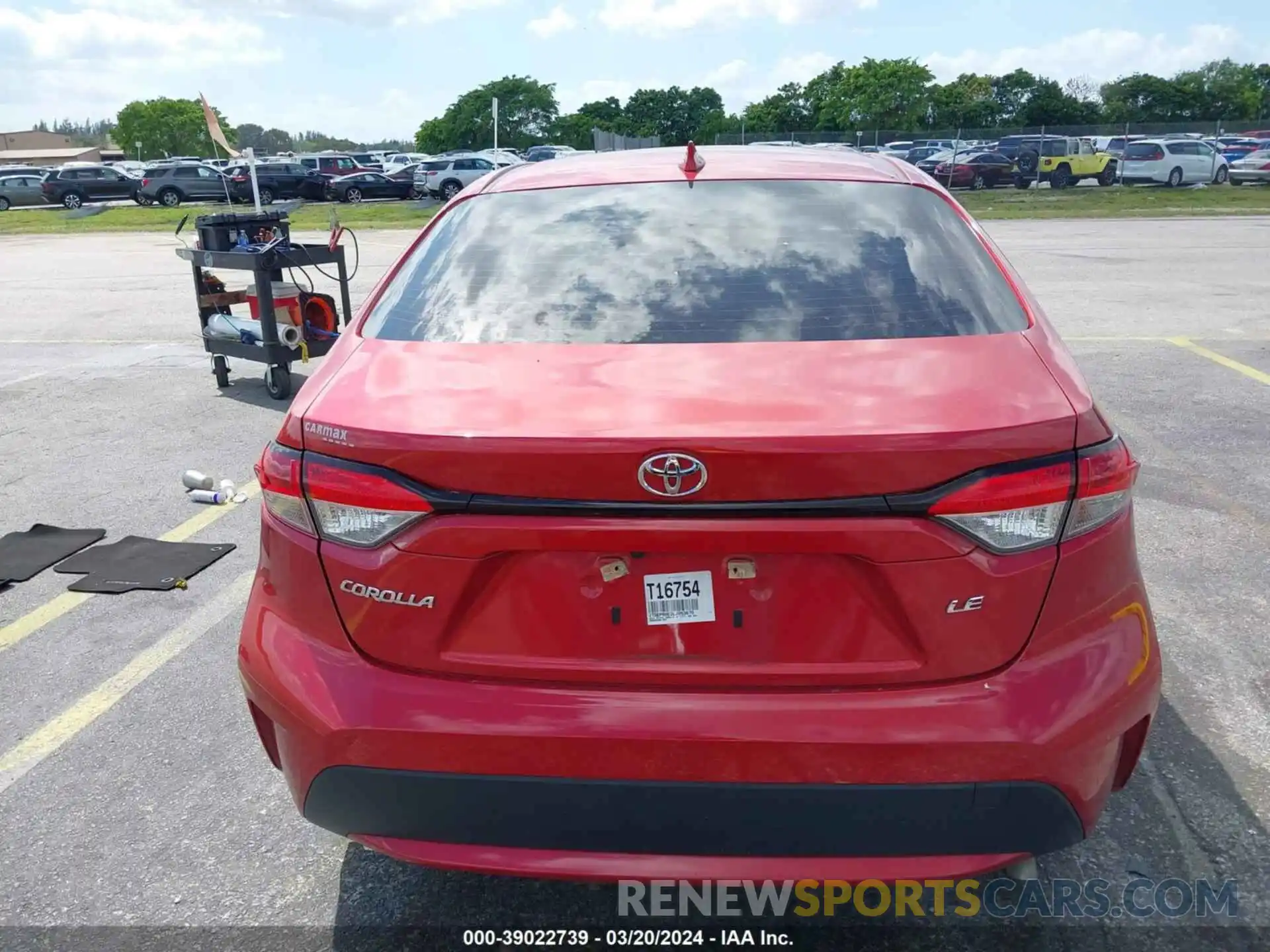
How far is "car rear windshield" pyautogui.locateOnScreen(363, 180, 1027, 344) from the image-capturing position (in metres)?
2.32

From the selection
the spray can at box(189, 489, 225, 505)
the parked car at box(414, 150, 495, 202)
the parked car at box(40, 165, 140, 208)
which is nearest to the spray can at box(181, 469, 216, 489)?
the spray can at box(189, 489, 225, 505)

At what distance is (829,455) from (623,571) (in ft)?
1.44

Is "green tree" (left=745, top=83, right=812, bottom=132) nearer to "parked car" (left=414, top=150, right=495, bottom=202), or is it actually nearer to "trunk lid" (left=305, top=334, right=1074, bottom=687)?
"parked car" (left=414, top=150, right=495, bottom=202)

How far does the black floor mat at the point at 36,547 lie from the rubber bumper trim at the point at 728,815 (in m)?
3.52

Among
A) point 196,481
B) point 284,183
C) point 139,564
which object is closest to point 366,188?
point 284,183

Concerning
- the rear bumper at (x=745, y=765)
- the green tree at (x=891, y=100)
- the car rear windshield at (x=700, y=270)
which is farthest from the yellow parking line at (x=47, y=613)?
the green tree at (x=891, y=100)

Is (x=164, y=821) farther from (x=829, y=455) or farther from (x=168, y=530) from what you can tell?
(x=168, y=530)

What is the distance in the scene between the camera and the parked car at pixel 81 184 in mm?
40750

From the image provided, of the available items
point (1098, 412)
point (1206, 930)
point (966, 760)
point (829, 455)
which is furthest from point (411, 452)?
point (1206, 930)

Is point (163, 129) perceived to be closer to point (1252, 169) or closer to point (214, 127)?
point (1252, 169)

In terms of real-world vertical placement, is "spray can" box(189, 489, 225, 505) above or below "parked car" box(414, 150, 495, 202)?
above

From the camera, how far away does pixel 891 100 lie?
253 feet

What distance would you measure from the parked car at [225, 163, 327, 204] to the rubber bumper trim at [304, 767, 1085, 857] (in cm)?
3933

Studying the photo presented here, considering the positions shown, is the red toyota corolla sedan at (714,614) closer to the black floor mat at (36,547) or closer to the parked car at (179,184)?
the black floor mat at (36,547)
